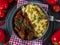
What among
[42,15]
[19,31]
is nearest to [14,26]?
[19,31]

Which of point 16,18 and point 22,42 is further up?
point 16,18

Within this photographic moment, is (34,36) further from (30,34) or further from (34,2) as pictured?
(34,2)

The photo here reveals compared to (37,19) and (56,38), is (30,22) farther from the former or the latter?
(56,38)

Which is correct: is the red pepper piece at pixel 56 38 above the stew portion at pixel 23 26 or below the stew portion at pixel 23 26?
below

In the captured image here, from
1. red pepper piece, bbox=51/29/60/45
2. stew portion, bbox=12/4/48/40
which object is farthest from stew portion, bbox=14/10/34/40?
red pepper piece, bbox=51/29/60/45

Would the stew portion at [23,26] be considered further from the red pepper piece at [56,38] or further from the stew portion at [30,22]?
the red pepper piece at [56,38]

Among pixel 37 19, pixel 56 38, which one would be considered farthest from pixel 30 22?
pixel 56 38

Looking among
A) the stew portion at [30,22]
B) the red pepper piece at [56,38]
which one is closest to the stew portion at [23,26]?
the stew portion at [30,22]

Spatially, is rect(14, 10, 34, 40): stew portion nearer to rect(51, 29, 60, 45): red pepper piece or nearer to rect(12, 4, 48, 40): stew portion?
rect(12, 4, 48, 40): stew portion

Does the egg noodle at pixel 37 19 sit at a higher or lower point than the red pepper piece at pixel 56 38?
higher

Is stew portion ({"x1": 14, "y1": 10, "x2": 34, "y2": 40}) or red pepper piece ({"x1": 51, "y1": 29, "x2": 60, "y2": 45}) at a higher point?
stew portion ({"x1": 14, "y1": 10, "x2": 34, "y2": 40})

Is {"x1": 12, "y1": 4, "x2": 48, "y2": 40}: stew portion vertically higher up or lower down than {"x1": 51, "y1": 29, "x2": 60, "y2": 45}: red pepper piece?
higher up
